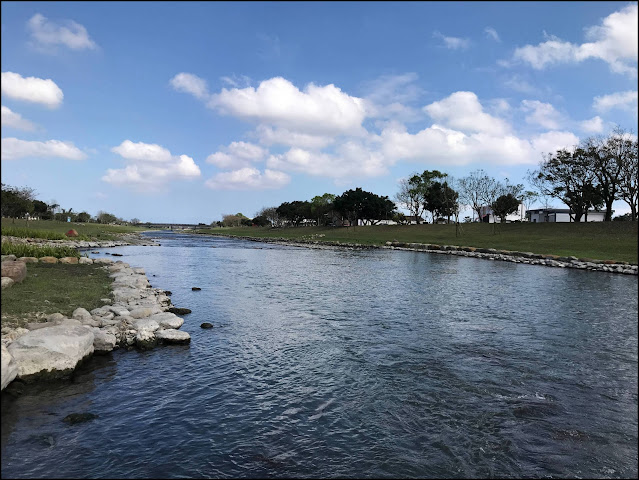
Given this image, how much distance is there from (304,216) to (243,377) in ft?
479

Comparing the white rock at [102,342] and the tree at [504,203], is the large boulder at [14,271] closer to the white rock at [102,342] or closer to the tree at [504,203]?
the white rock at [102,342]

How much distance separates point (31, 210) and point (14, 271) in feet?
252

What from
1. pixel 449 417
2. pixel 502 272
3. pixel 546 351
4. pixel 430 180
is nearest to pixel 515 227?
pixel 430 180

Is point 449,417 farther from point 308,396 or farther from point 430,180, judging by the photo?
point 430,180

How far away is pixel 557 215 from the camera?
10525 centimetres

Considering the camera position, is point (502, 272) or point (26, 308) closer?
point (26, 308)

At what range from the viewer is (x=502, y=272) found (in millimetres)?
36250

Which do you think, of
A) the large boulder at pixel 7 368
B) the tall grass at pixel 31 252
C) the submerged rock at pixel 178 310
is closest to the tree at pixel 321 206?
the tall grass at pixel 31 252

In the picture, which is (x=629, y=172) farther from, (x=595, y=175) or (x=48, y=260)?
(x=48, y=260)

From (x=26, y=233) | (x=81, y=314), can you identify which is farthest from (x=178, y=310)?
(x=26, y=233)

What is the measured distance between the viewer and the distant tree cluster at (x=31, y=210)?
237 feet

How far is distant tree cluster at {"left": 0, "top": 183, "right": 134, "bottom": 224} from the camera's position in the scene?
72.2m

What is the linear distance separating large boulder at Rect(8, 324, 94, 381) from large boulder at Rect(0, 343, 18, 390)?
40 cm

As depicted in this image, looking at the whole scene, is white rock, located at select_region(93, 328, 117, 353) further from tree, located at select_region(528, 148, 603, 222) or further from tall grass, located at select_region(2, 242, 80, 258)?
tree, located at select_region(528, 148, 603, 222)
